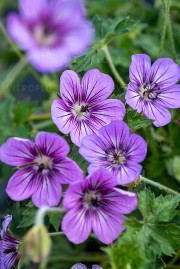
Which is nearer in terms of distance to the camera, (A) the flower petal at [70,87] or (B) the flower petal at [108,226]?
(B) the flower petal at [108,226]

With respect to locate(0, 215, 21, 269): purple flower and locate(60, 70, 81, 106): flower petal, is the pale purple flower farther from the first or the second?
locate(0, 215, 21, 269): purple flower

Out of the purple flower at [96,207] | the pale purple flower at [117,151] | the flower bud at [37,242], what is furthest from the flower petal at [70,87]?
the flower bud at [37,242]

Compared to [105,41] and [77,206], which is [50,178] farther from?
[105,41]

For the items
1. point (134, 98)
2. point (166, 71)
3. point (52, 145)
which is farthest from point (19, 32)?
point (166, 71)

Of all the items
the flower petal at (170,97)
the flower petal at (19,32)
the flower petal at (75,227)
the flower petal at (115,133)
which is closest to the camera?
the flower petal at (19,32)

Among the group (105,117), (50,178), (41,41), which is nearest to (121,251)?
(50,178)

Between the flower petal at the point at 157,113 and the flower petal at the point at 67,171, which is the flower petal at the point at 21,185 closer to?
the flower petal at the point at 67,171
